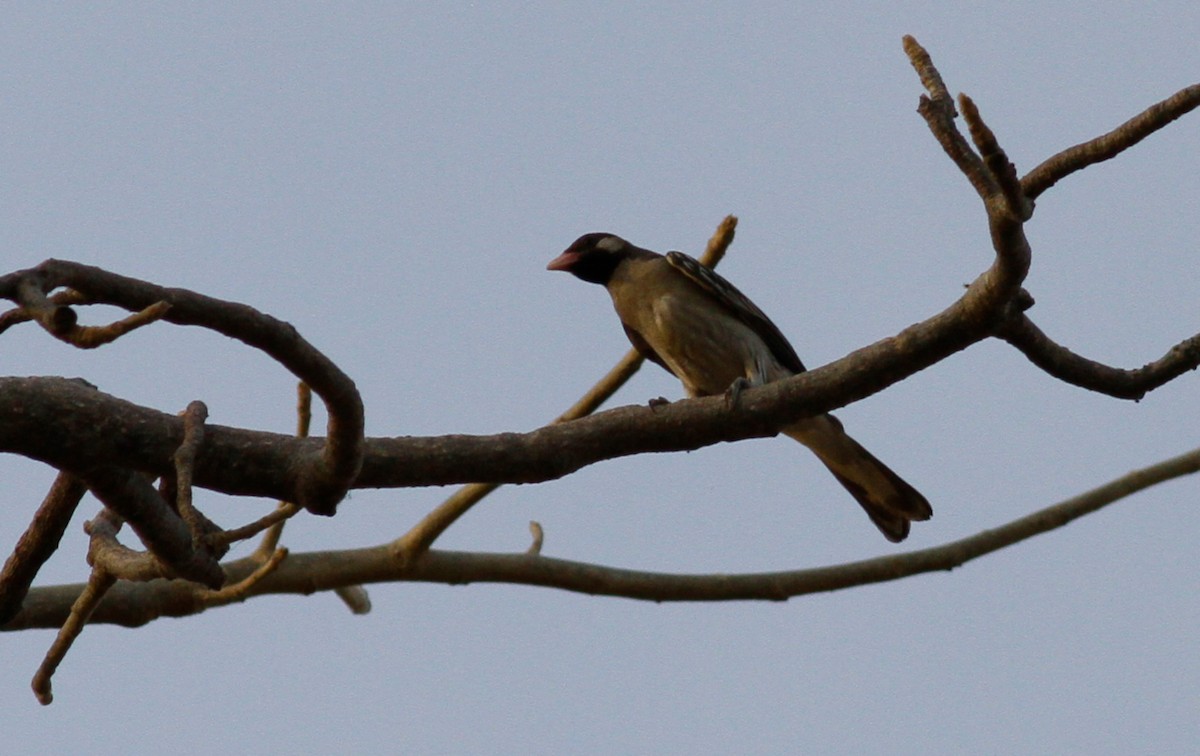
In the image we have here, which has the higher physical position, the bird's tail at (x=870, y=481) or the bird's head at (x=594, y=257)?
the bird's head at (x=594, y=257)

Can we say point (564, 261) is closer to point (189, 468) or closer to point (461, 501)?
point (461, 501)

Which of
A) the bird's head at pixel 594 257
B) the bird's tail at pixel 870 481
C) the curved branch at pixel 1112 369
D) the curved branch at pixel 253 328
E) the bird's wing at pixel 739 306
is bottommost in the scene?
the curved branch at pixel 253 328

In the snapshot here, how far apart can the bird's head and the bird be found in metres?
0.53

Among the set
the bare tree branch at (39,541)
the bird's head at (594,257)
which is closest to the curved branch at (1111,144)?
the bare tree branch at (39,541)

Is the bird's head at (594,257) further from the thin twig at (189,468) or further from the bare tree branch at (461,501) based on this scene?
the thin twig at (189,468)

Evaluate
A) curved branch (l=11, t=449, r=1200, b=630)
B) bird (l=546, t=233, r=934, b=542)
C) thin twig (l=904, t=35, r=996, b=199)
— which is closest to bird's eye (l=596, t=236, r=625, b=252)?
bird (l=546, t=233, r=934, b=542)

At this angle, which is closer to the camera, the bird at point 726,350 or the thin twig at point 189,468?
the thin twig at point 189,468

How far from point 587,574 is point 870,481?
1.77 m

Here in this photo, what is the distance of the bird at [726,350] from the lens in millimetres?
7168

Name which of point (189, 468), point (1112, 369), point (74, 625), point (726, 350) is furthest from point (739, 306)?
point (189, 468)

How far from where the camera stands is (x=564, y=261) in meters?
8.87

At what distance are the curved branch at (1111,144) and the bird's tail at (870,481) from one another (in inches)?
137

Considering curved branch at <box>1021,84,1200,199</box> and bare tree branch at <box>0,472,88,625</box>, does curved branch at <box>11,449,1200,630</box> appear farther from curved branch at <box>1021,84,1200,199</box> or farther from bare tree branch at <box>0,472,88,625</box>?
curved branch at <box>1021,84,1200,199</box>

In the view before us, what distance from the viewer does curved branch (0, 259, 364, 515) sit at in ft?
9.45
